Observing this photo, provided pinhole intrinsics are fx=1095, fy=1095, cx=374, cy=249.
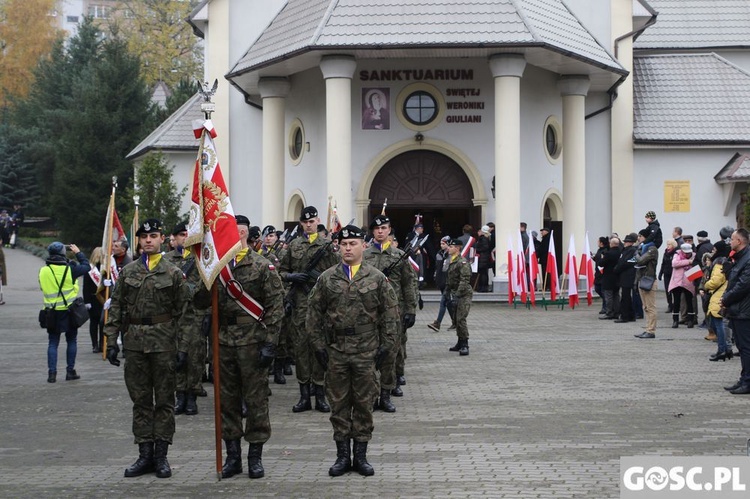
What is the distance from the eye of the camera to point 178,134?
120 ft

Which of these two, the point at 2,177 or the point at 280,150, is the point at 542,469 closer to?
the point at 280,150

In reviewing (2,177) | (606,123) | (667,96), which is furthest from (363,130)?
(2,177)

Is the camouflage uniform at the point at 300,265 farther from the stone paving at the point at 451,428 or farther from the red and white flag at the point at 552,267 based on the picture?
the red and white flag at the point at 552,267

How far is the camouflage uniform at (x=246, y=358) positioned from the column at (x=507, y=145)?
18.1 m

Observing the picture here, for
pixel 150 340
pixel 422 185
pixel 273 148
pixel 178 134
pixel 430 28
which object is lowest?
pixel 150 340

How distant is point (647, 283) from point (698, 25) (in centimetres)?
2455

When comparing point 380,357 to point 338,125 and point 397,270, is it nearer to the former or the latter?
point 397,270

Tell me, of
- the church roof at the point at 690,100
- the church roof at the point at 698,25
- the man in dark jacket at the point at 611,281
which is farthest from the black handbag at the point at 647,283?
the church roof at the point at 698,25

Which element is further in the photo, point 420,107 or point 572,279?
point 420,107

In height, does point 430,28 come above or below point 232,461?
above

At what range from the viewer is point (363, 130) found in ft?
96.2

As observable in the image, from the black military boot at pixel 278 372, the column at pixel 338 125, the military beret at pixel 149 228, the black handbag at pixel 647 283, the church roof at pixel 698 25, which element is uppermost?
the church roof at pixel 698 25

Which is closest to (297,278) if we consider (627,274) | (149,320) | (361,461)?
(149,320)

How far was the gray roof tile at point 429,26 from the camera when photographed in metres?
26.2
